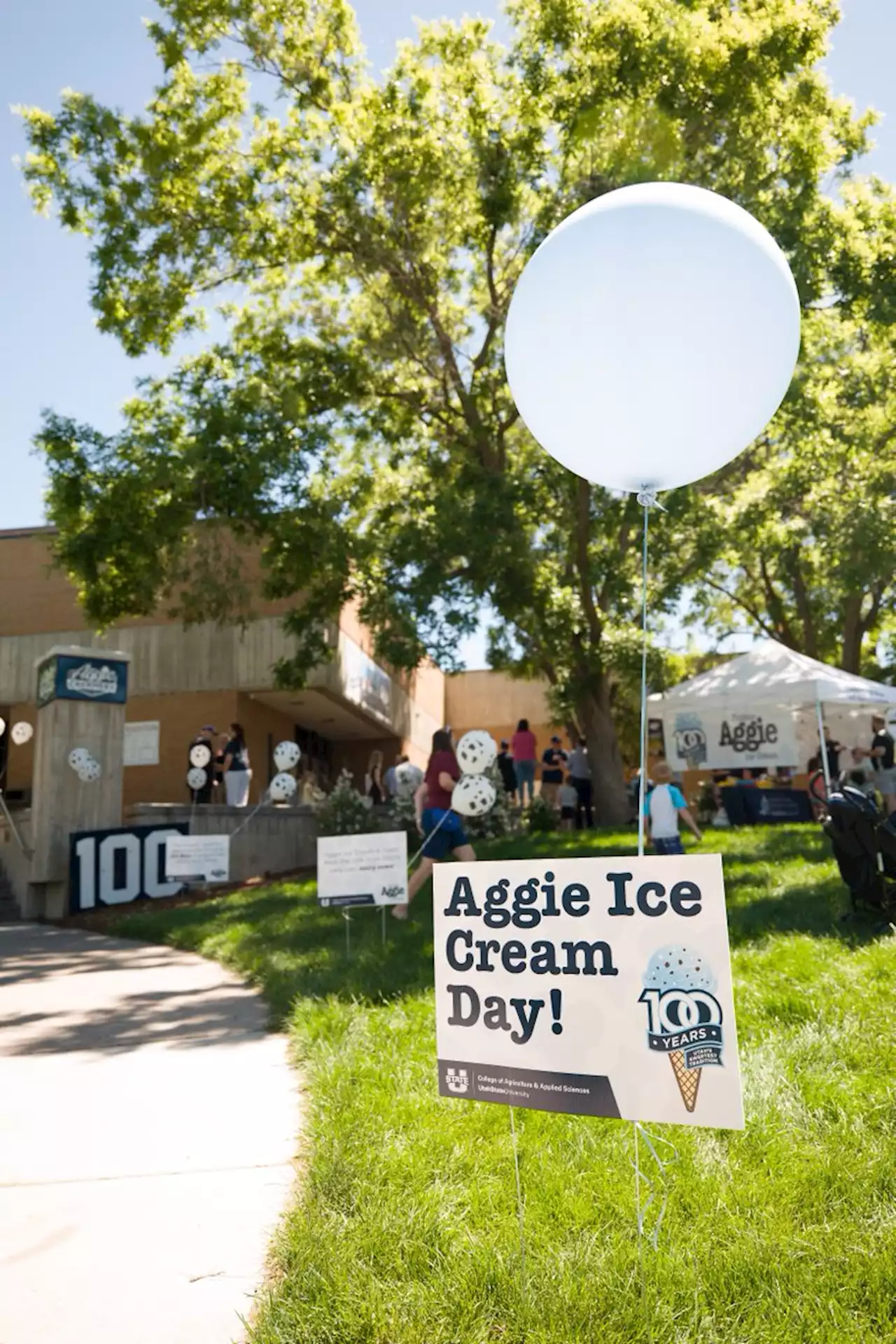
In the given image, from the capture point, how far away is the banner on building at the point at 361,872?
8.38 meters

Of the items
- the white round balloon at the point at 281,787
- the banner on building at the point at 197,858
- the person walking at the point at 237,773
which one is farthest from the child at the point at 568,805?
the banner on building at the point at 197,858

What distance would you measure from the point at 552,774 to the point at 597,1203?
1698 centimetres

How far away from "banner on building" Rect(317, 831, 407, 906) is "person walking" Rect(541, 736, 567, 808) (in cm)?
1185

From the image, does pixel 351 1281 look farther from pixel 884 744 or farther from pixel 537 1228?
pixel 884 744

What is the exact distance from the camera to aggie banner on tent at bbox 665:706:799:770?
54.3ft

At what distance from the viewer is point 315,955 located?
334 inches

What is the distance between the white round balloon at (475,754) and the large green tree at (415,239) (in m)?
5.86

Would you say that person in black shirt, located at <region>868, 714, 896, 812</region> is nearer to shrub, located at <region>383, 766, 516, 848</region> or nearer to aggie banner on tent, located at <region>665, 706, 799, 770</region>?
aggie banner on tent, located at <region>665, 706, 799, 770</region>

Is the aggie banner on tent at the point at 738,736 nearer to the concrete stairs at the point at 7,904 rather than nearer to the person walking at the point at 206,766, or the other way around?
the person walking at the point at 206,766

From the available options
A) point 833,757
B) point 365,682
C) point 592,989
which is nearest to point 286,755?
point 365,682

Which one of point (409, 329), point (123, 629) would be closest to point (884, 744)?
point (409, 329)

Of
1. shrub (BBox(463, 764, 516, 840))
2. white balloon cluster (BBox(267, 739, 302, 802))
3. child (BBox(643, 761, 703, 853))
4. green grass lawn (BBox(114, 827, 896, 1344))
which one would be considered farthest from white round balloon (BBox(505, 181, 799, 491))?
shrub (BBox(463, 764, 516, 840))

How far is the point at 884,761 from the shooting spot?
14.3 m

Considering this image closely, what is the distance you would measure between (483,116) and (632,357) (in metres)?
14.9
